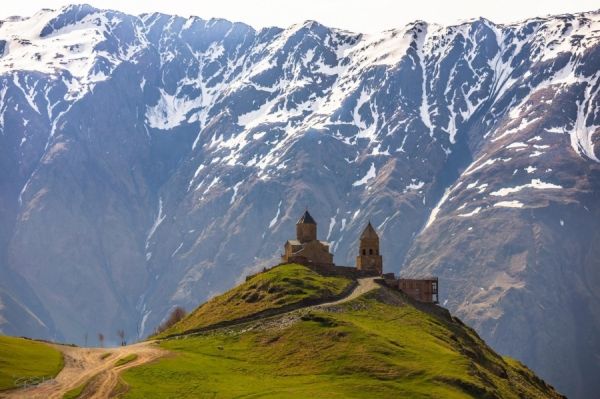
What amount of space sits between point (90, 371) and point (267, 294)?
43.4 meters

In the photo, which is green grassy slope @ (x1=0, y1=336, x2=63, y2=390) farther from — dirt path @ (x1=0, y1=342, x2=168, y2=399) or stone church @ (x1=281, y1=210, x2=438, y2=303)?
stone church @ (x1=281, y1=210, x2=438, y2=303)

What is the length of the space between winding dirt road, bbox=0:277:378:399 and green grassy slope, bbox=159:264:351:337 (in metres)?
13.6

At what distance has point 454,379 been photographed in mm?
124062

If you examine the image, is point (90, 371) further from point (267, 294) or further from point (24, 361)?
point (267, 294)

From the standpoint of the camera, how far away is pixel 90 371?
120 meters

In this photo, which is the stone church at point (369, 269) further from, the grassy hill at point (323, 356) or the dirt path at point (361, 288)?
the grassy hill at point (323, 356)

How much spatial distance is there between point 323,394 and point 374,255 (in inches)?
3378

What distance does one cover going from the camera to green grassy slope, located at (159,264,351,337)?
154 meters

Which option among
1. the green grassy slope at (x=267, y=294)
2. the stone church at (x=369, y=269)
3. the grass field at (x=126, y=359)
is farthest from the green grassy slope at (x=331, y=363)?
the stone church at (x=369, y=269)

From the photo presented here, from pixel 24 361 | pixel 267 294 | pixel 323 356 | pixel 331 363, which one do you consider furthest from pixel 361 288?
pixel 24 361

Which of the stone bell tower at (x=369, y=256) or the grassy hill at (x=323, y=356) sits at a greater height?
the stone bell tower at (x=369, y=256)

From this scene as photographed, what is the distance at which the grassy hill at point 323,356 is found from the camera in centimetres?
11719

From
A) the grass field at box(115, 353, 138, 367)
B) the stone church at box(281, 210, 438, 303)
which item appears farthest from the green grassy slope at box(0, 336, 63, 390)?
the stone church at box(281, 210, 438, 303)

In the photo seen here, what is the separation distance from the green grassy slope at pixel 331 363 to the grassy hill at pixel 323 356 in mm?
118
